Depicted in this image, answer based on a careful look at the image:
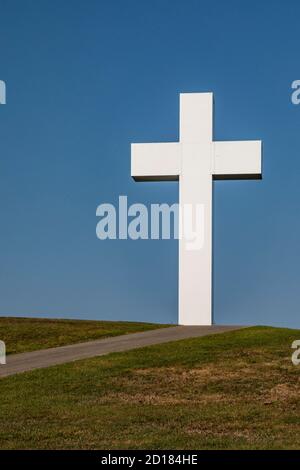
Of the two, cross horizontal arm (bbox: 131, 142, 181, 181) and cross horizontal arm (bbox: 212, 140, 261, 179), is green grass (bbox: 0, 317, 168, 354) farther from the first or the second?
cross horizontal arm (bbox: 212, 140, 261, 179)

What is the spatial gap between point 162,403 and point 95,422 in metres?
1.65

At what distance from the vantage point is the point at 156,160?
21547mm

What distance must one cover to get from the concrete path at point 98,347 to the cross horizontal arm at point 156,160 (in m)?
4.28

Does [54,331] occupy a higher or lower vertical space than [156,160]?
lower

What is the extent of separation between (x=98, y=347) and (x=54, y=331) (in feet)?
11.2

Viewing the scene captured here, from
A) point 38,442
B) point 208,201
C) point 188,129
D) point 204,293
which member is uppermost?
point 188,129

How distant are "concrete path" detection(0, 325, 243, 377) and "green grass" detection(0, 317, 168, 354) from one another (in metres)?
0.63

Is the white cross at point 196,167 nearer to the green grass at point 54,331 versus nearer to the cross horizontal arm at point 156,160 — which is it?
the cross horizontal arm at point 156,160

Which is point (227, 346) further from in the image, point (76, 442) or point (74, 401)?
point (76, 442)

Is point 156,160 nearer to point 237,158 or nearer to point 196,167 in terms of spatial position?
point 196,167

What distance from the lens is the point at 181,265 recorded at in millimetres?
21047

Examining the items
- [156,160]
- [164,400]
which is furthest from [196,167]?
[164,400]

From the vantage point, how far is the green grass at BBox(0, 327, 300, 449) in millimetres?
9812
